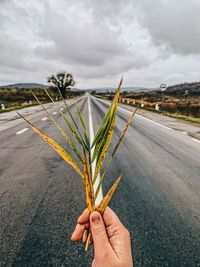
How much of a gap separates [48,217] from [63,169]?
2.13 metres

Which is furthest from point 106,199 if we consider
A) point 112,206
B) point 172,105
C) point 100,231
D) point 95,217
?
point 172,105

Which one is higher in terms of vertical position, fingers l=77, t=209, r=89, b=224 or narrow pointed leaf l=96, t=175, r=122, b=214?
narrow pointed leaf l=96, t=175, r=122, b=214

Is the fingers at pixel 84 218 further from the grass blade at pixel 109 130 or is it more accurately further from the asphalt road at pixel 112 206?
the asphalt road at pixel 112 206

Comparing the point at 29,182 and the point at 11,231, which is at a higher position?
the point at 11,231

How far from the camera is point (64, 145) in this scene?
23.6 feet

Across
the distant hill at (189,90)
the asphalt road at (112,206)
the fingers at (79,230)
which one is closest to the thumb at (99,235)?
the fingers at (79,230)

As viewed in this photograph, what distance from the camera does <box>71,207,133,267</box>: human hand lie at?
112 centimetres

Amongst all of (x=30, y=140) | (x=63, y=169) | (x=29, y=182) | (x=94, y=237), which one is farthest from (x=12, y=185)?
(x=30, y=140)

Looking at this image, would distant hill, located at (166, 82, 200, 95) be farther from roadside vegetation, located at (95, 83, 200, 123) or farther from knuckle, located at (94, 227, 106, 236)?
knuckle, located at (94, 227, 106, 236)

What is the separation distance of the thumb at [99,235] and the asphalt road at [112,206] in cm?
127

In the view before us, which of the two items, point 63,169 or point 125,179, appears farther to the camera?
point 63,169

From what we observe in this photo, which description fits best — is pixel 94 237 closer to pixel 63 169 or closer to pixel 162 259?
pixel 162 259

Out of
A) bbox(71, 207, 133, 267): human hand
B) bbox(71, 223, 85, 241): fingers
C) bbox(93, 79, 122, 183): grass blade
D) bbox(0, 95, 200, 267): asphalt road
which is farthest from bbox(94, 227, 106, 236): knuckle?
bbox(0, 95, 200, 267): asphalt road

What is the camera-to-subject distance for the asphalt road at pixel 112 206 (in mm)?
2295
